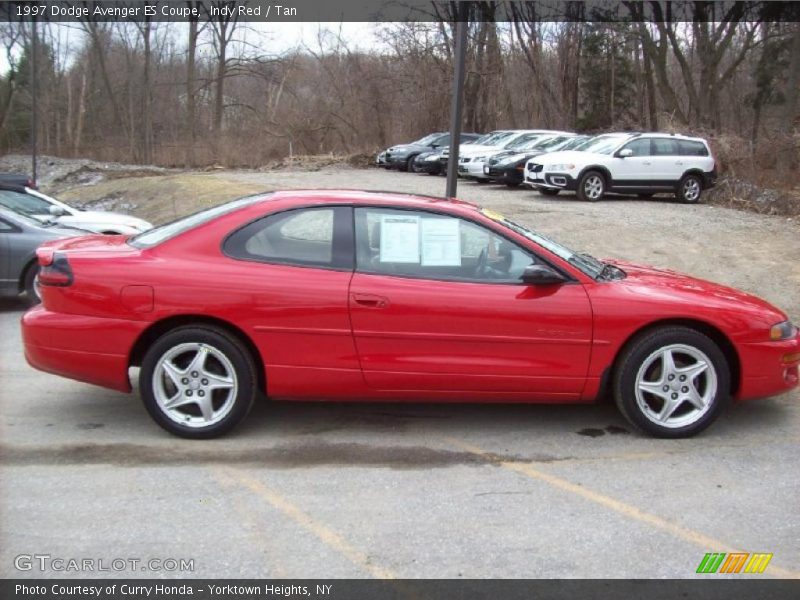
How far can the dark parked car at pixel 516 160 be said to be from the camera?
20.1m

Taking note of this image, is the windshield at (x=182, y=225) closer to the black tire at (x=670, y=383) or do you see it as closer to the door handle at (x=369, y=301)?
the door handle at (x=369, y=301)

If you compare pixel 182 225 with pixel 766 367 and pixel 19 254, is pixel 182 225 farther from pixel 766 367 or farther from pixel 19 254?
pixel 19 254

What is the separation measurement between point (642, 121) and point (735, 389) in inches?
1515

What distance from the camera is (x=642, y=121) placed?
40.2 metres

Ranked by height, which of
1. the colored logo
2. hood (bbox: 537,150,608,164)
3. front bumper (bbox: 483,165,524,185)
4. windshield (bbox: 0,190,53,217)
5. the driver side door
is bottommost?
the colored logo

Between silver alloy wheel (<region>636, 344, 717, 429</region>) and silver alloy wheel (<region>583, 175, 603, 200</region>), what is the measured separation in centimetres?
1306

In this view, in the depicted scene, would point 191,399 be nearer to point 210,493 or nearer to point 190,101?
point 210,493

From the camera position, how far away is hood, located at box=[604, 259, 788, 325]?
15.2 ft

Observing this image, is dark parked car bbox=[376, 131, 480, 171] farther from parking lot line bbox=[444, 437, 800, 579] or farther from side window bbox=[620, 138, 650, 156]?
parking lot line bbox=[444, 437, 800, 579]

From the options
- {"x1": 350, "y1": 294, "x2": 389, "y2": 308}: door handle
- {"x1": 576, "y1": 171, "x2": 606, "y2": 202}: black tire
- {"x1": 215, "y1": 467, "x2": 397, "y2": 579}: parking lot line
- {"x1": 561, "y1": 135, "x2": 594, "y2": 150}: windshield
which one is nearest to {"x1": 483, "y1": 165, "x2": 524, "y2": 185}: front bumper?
{"x1": 561, "y1": 135, "x2": 594, "y2": 150}: windshield

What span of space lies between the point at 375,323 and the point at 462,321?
515mm

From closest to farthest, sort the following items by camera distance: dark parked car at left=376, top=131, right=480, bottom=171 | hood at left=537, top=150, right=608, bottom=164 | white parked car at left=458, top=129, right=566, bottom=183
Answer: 1. hood at left=537, top=150, right=608, bottom=164
2. white parked car at left=458, top=129, right=566, bottom=183
3. dark parked car at left=376, top=131, right=480, bottom=171

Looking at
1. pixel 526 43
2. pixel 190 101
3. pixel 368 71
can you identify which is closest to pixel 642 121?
pixel 526 43
